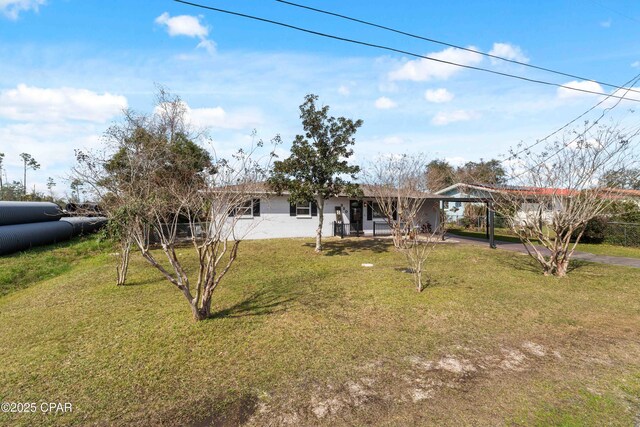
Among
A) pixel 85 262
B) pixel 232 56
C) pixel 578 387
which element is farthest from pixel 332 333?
pixel 85 262

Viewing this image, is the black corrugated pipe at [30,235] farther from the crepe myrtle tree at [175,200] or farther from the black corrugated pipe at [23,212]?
the crepe myrtle tree at [175,200]

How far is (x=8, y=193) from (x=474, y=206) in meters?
47.9

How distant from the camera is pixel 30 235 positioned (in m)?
12.3

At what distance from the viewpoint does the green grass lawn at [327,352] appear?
11.0ft

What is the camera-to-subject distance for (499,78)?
849 cm

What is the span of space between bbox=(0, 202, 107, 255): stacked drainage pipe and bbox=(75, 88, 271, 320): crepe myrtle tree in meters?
1.97

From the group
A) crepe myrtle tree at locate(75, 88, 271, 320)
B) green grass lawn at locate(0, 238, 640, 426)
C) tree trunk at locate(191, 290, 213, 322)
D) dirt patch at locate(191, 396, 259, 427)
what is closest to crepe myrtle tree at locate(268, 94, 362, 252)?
crepe myrtle tree at locate(75, 88, 271, 320)

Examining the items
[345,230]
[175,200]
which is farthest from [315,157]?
[345,230]

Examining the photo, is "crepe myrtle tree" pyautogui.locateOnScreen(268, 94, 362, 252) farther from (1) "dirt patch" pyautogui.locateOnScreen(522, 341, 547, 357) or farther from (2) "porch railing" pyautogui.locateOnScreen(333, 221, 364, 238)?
(1) "dirt patch" pyautogui.locateOnScreen(522, 341, 547, 357)

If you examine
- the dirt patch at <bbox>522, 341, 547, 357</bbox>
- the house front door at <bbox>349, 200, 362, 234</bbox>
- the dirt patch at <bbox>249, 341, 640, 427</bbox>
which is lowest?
the dirt patch at <bbox>522, 341, 547, 357</bbox>

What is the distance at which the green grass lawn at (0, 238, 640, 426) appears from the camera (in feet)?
11.0

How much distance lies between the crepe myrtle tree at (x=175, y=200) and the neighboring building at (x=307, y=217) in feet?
3.64

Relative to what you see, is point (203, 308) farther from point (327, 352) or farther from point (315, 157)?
point (315, 157)

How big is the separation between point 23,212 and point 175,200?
8376mm
